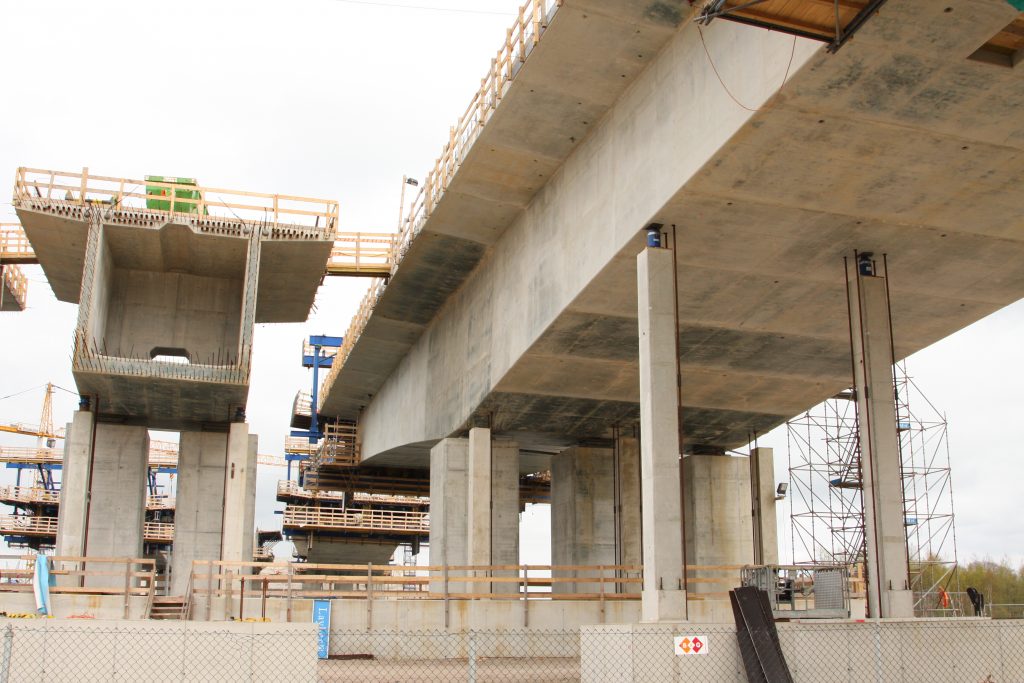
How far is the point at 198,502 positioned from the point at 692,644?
23518mm

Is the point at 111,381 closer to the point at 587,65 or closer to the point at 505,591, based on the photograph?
the point at 505,591

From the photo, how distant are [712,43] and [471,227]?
40.0 ft

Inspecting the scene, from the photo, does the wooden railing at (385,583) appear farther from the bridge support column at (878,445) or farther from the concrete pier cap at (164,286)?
the bridge support column at (878,445)

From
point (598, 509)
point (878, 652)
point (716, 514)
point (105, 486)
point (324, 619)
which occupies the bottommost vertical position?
point (324, 619)

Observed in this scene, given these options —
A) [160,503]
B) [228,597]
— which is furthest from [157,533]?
[228,597]

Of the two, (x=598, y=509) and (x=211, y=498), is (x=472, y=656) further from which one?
(x=598, y=509)

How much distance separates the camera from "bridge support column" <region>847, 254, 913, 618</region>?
20.8 meters

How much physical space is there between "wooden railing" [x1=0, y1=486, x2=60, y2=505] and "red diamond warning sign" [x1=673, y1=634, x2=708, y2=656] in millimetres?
73199

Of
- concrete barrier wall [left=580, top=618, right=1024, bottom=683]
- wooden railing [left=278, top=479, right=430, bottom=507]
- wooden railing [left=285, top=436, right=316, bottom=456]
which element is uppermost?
wooden railing [left=285, top=436, right=316, bottom=456]

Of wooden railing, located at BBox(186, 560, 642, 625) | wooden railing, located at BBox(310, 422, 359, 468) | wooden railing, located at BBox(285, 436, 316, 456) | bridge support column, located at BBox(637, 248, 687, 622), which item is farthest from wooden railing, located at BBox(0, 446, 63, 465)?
bridge support column, located at BBox(637, 248, 687, 622)

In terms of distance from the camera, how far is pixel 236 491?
3366 cm

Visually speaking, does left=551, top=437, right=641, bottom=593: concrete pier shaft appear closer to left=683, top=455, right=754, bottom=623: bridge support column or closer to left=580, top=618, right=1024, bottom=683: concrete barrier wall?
left=683, top=455, right=754, bottom=623: bridge support column

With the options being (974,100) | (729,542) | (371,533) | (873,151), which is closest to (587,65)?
(873,151)

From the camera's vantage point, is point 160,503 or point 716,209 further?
point 160,503
